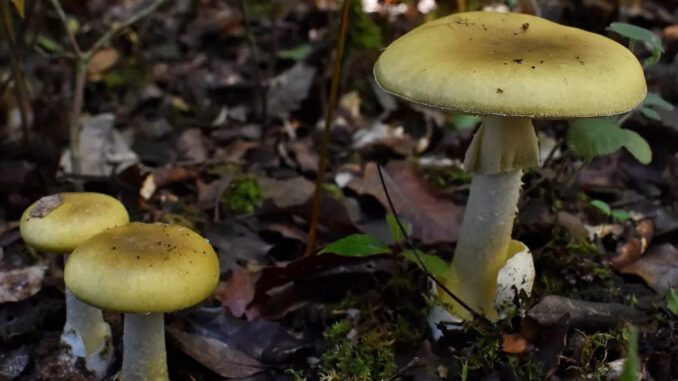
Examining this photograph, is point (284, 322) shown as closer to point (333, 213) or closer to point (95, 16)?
point (333, 213)

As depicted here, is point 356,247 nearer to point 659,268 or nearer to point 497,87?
point 497,87

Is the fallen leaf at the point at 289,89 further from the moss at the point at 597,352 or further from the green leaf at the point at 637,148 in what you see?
the moss at the point at 597,352

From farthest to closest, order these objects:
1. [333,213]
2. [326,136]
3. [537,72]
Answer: [333,213], [326,136], [537,72]

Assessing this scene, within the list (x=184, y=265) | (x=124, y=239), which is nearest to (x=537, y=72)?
(x=184, y=265)

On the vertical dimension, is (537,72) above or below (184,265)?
above

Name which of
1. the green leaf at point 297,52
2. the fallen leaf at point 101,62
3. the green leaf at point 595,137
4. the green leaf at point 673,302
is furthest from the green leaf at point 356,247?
the fallen leaf at point 101,62

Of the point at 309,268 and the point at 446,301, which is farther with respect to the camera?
the point at 309,268

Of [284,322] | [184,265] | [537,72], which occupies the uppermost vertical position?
[537,72]

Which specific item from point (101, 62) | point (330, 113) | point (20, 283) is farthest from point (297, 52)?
point (20, 283)
